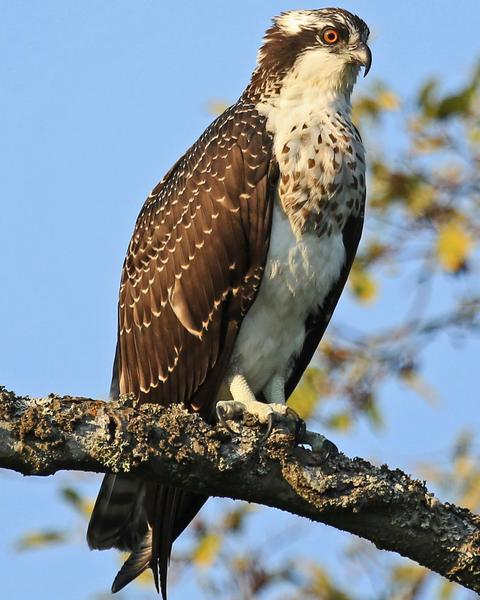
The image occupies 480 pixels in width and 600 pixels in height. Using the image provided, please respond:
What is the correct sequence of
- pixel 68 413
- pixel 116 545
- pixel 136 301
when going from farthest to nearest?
pixel 136 301
pixel 116 545
pixel 68 413

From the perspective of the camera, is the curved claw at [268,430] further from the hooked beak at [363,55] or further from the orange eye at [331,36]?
the orange eye at [331,36]

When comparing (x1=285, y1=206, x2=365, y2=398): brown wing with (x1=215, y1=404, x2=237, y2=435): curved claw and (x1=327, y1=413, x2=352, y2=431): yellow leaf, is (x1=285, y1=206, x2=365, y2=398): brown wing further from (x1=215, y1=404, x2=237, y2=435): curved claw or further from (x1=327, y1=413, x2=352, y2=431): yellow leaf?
(x1=215, y1=404, x2=237, y2=435): curved claw

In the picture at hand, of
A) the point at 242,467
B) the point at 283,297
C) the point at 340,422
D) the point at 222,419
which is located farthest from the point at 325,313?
the point at 242,467

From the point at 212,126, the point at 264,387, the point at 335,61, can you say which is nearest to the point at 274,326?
the point at 264,387

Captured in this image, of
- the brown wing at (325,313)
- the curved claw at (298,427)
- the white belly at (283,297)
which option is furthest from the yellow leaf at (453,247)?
the curved claw at (298,427)

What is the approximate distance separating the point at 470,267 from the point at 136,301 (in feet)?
7.84

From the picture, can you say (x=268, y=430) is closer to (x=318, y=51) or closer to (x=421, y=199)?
(x=318, y=51)

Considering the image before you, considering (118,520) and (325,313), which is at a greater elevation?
(325,313)

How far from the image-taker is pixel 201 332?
21.5 feet

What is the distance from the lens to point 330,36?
24.3 feet

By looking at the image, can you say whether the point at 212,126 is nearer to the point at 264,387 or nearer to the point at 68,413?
the point at 264,387

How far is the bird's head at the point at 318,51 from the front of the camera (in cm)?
721

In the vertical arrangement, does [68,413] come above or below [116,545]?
below

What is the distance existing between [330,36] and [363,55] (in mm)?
272
